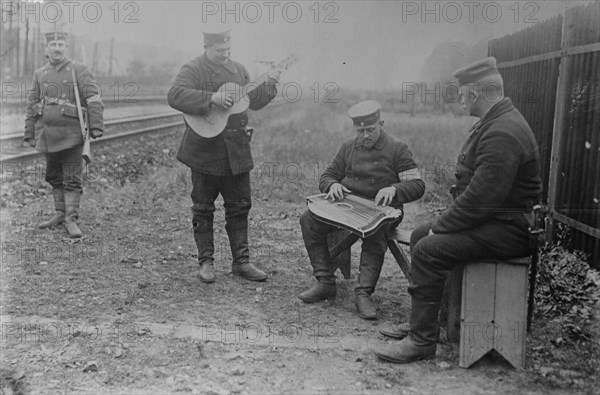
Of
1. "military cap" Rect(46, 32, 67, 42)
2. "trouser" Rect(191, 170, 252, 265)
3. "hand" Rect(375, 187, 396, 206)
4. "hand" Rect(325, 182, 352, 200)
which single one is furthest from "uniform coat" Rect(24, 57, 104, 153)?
"hand" Rect(375, 187, 396, 206)

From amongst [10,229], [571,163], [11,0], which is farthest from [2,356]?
[571,163]

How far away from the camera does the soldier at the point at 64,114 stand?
6594 millimetres

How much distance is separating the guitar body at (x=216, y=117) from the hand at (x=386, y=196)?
4.48 feet

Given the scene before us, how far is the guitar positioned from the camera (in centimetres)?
510

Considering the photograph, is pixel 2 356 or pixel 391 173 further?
pixel 391 173

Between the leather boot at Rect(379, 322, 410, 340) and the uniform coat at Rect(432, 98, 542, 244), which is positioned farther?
the leather boot at Rect(379, 322, 410, 340)

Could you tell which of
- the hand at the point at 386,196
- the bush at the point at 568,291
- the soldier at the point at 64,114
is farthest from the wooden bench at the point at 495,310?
the soldier at the point at 64,114

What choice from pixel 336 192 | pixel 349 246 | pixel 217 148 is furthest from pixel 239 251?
pixel 336 192

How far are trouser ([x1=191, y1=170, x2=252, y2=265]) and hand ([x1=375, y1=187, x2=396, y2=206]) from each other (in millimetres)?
1304

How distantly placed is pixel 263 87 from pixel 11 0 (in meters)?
2.73

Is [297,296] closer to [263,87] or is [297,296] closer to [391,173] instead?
[391,173]

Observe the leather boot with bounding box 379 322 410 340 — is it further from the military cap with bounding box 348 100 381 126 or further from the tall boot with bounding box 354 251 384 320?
the military cap with bounding box 348 100 381 126

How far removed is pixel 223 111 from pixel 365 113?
1.21 meters

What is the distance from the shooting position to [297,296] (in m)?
4.96
